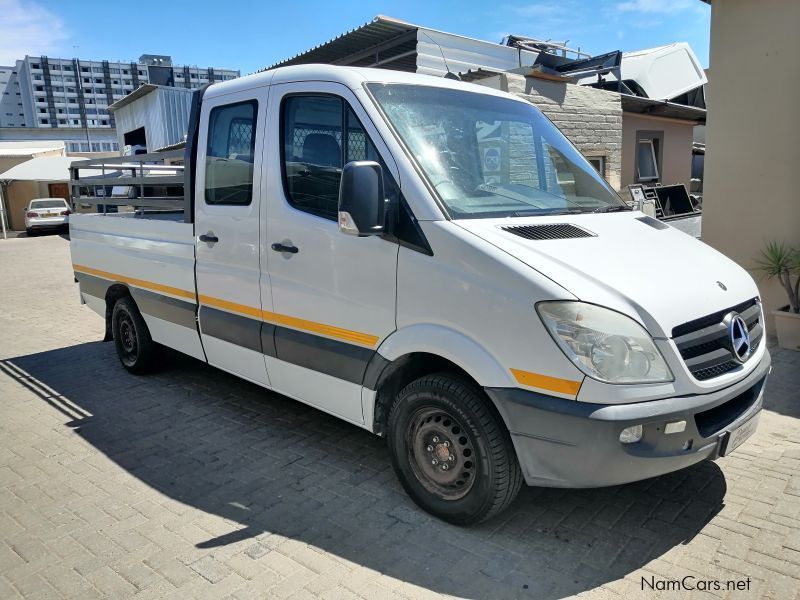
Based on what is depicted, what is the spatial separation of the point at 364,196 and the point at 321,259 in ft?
2.27

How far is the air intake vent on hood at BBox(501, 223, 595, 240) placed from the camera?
304 centimetres

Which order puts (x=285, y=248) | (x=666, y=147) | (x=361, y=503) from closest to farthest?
(x=361, y=503)
(x=285, y=248)
(x=666, y=147)

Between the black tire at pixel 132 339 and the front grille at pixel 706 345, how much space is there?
4678 millimetres

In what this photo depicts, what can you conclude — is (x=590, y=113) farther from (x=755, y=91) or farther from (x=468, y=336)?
(x=468, y=336)

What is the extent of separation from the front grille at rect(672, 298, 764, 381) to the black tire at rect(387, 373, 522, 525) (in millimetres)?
891

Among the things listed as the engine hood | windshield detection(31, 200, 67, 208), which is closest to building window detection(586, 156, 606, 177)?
the engine hood

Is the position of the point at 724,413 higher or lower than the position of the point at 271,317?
lower

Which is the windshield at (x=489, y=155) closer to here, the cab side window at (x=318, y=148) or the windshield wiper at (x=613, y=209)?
the windshield wiper at (x=613, y=209)

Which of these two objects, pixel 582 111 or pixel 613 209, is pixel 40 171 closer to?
pixel 582 111

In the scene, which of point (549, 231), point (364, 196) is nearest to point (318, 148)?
point (364, 196)

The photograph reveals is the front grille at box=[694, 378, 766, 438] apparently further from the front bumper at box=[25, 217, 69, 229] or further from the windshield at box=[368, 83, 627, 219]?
the front bumper at box=[25, 217, 69, 229]

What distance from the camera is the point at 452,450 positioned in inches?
125

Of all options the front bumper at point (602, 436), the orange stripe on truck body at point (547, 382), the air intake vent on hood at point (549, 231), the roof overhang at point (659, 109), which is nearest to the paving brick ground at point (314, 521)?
the front bumper at point (602, 436)

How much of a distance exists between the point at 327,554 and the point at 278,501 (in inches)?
24.8
